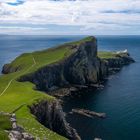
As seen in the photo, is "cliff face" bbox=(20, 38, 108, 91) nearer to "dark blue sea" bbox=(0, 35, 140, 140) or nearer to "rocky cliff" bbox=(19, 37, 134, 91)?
"rocky cliff" bbox=(19, 37, 134, 91)

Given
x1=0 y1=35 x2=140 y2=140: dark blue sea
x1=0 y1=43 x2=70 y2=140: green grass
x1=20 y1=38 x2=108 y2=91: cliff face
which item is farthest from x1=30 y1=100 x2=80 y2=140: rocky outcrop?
x1=20 y1=38 x2=108 y2=91: cliff face

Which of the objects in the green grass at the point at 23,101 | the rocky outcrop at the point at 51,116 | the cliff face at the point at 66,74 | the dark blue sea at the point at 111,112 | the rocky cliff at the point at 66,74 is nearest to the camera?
the green grass at the point at 23,101

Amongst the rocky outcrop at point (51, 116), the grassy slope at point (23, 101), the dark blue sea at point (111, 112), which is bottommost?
the dark blue sea at point (111, 112)

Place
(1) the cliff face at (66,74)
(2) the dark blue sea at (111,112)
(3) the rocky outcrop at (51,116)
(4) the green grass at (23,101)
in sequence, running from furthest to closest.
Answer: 1. (1) the cliff face at (66,74)
2. (2) the dark blue sea at (111,112)
3. (3) the rocky outcrop at (51,116)
4. (4) the green grass at (23,101)

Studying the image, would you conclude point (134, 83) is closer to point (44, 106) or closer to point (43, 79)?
point (43, 79)

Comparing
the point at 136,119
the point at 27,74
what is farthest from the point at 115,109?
the point at 27,74

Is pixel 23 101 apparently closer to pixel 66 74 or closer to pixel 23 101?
pixel 23 101

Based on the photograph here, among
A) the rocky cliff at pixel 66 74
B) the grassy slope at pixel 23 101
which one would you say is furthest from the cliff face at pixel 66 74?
the grassy slope at pixel 23 101

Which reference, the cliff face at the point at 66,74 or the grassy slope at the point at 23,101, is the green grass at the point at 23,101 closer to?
the grassy slope at the point at 23,101
